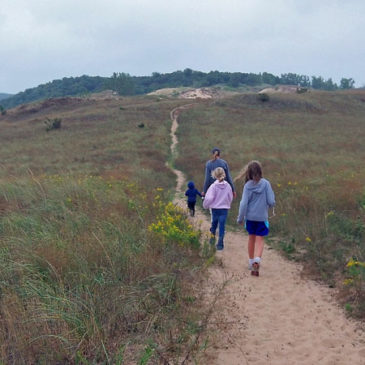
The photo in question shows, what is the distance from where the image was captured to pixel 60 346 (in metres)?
2.87

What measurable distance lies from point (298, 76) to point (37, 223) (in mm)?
170718

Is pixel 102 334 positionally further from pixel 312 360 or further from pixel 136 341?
pixel 312 360

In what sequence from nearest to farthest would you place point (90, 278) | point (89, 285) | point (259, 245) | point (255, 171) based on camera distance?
1. point (89, 285)
2. point (90, 278)
3. point (255, 171)
4. point (259, 245)

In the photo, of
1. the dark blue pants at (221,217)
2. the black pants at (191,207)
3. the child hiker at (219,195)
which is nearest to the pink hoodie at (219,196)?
the child hiker at (219,195)

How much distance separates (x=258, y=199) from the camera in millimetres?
5293

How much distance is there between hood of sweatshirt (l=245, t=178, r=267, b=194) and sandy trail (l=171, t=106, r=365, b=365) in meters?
1.30

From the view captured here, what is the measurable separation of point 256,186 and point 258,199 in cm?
20

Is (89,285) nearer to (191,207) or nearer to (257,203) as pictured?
(257,203)

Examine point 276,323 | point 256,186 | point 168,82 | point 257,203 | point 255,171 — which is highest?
point 168,82

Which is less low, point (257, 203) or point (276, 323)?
point (257, 203)

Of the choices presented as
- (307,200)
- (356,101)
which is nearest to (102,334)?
(307,200)

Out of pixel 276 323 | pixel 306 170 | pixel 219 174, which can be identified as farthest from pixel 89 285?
pixel 306 170

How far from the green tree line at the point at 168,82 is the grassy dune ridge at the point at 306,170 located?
280 ft

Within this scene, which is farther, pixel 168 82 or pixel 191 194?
pixel 168 82
